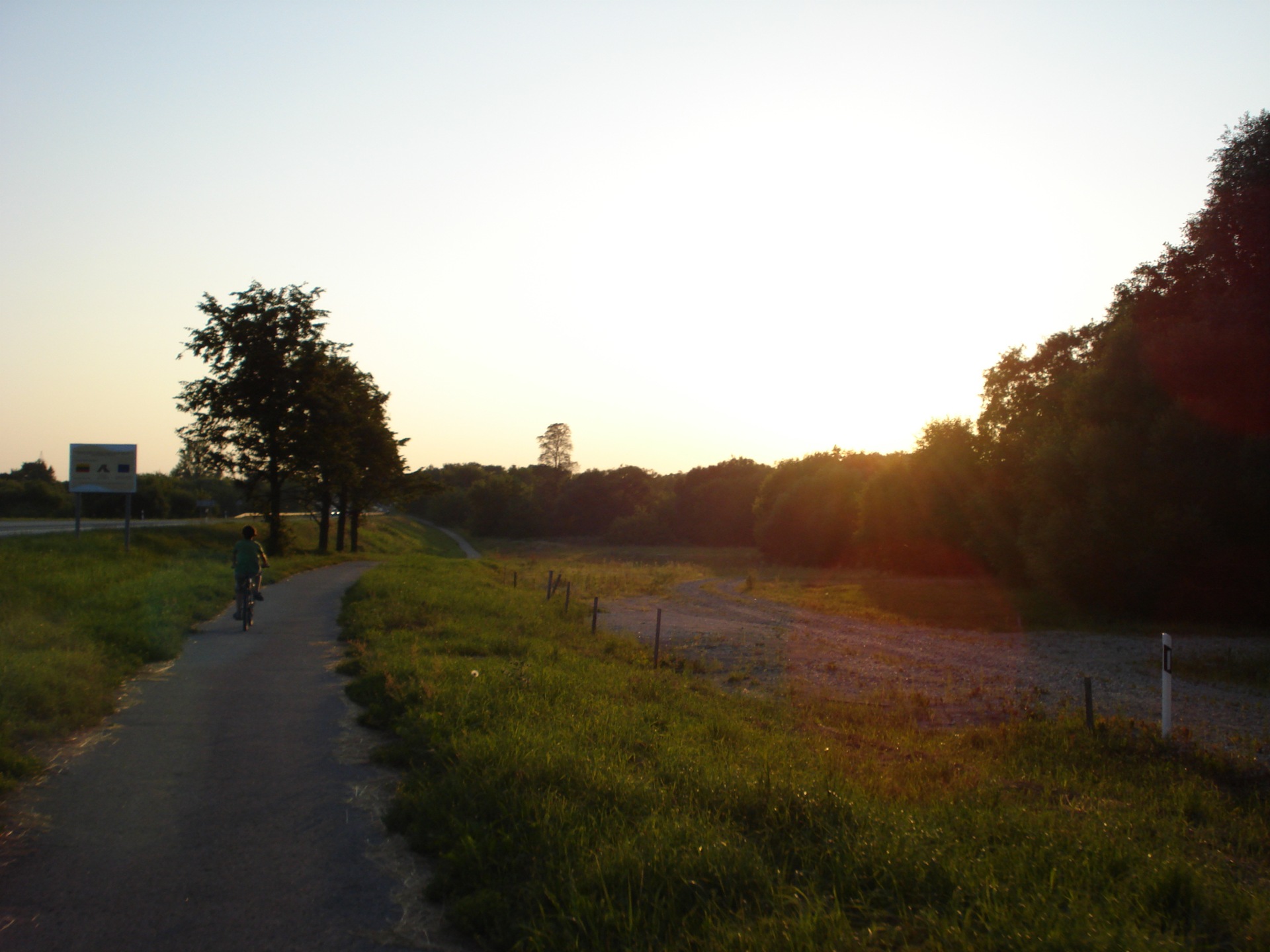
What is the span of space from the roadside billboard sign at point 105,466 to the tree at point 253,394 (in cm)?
953

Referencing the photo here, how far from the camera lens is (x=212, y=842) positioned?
5379 millimetres

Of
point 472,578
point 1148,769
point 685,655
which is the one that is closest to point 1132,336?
point 685,655

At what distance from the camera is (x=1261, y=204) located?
22625mm

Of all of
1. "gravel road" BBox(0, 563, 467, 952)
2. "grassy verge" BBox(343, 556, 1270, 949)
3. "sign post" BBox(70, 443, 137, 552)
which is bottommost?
"gravel road" BBox(0, 563, 467, 952)

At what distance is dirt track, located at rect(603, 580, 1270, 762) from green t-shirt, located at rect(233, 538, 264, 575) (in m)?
8.42

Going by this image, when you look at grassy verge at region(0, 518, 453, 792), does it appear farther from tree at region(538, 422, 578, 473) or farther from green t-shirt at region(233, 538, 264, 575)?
tree at region(538, 422, 578, 473)

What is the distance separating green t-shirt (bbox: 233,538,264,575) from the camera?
1499 centimetres

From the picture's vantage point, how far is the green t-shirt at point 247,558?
15.0m

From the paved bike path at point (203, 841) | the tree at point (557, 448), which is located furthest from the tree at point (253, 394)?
the tree at point (557, 448)

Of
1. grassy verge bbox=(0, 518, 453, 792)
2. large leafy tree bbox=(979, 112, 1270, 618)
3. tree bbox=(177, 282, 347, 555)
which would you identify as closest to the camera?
grassy verge bbox=(0, 518, 453, 792)

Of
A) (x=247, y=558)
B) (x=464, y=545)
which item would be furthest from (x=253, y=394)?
(x=464, y=545)

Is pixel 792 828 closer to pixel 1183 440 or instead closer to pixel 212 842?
pixel 212 842

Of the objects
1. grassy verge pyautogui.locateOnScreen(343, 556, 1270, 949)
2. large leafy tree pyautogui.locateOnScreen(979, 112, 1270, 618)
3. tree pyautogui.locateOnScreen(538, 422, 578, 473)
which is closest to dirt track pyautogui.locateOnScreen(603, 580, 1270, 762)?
large leafy tree pyautogui.locateOnScreen(979, 112, 1270, 618)

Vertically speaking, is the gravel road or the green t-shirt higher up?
the green t-shirt
